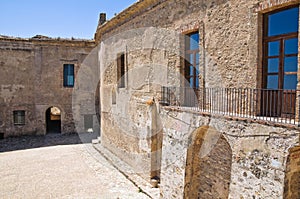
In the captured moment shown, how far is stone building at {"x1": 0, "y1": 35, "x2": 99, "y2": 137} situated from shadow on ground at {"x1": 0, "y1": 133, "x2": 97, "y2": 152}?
66 cm

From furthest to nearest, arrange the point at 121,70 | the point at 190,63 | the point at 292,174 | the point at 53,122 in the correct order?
the point at 53,122 → the point at 121,70 → the point at 190,63 → the point at 292,174

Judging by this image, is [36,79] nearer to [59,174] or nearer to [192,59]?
[59,174]

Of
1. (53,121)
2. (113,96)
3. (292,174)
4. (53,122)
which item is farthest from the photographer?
(53,121)

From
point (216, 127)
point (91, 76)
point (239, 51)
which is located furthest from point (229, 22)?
point (91, 76)

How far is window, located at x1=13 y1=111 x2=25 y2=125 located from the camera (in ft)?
53.6

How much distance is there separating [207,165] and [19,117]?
47.7 ft

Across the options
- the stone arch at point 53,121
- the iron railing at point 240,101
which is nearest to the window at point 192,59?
the iron railing at point 240,101

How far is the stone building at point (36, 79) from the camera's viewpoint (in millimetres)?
15953

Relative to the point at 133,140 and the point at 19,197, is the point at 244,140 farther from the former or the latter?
the point at 19,197

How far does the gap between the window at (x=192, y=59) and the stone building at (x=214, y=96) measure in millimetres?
32

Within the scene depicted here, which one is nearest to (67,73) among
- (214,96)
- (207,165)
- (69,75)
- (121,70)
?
(69,75)

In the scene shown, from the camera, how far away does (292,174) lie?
13.6ft

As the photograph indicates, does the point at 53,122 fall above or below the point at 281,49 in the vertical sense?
below

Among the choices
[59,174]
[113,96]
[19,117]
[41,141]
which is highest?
[113,96]
